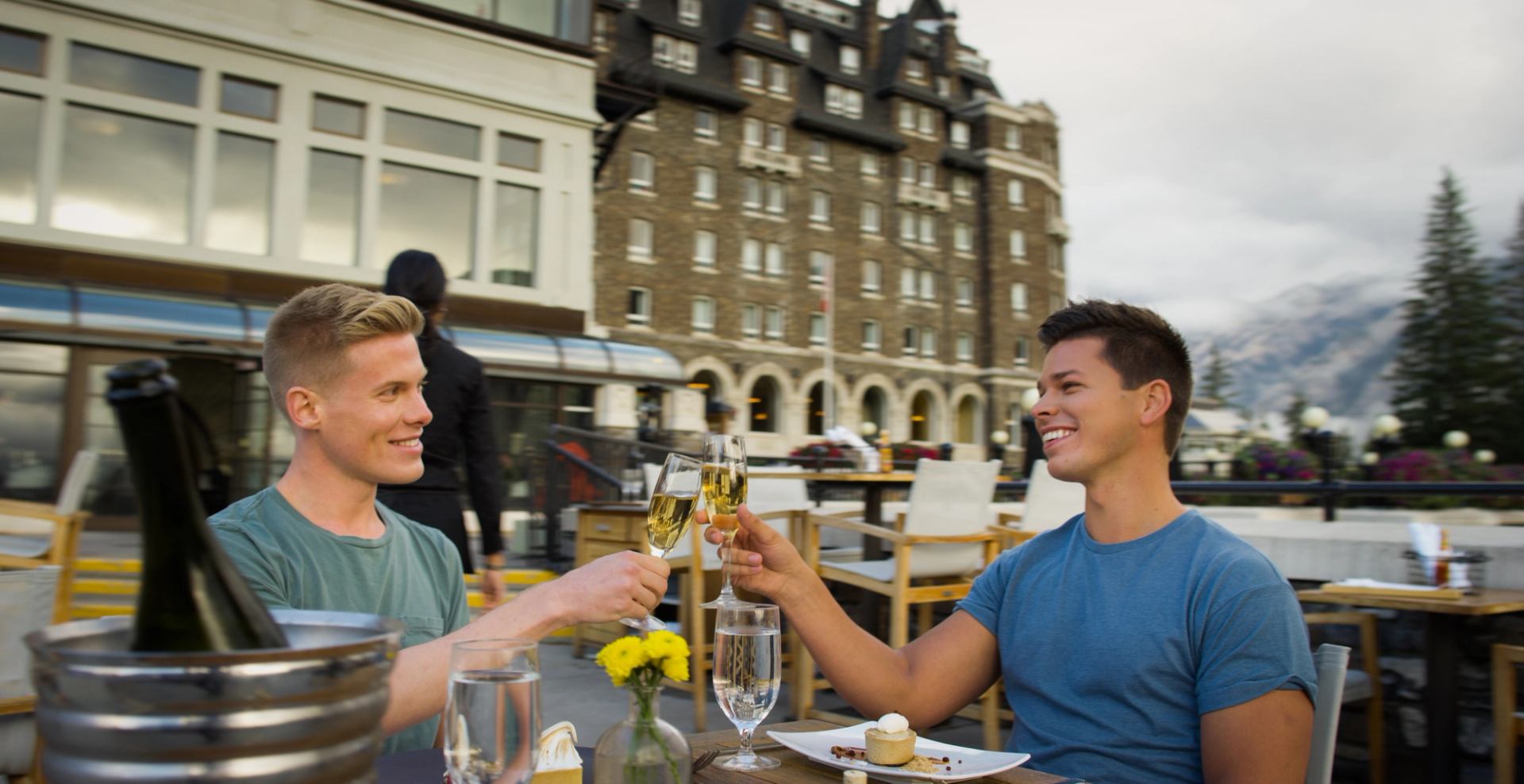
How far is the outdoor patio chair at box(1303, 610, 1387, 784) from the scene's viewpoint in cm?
409

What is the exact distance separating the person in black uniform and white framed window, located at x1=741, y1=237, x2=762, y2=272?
3296cm

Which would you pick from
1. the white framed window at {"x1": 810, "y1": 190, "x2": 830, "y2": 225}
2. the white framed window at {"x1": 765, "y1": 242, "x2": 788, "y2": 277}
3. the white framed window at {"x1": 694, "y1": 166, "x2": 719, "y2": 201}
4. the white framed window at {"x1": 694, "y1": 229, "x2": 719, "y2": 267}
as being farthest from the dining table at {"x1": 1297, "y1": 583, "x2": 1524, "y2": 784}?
the white framed window at {"x1": 810, "y1": 190, "x2": 830, "y2": 225}

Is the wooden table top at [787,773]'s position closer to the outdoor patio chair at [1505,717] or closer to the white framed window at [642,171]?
the outdoor patio chair at [1505,717]

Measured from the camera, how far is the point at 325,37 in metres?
16.0

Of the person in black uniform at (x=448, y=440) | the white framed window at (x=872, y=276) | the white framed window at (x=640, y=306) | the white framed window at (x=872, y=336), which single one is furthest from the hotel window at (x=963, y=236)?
the person in black uniform at (x=448, y=440)

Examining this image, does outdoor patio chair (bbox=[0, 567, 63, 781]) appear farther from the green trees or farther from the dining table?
the green trees

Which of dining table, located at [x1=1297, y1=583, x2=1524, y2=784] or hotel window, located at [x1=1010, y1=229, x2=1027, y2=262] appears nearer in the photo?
dining table, located at [x1=1297, y1=583, x2=1524, y2=784]

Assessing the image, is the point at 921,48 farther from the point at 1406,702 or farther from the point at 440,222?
the point at 1406,702

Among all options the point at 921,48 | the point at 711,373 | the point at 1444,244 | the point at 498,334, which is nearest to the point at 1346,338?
the point at 1444,244

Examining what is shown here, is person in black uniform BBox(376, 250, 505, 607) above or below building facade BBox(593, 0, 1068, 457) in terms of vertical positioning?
below

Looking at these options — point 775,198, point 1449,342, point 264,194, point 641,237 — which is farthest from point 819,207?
point 1449,342

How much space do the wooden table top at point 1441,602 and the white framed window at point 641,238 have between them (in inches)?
1208

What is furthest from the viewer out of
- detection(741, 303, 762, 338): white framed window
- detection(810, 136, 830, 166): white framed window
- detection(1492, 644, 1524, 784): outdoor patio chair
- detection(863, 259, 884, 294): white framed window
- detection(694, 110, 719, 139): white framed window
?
detection(863, 259, 884, 294): white framed window

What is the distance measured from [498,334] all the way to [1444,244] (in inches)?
2009
